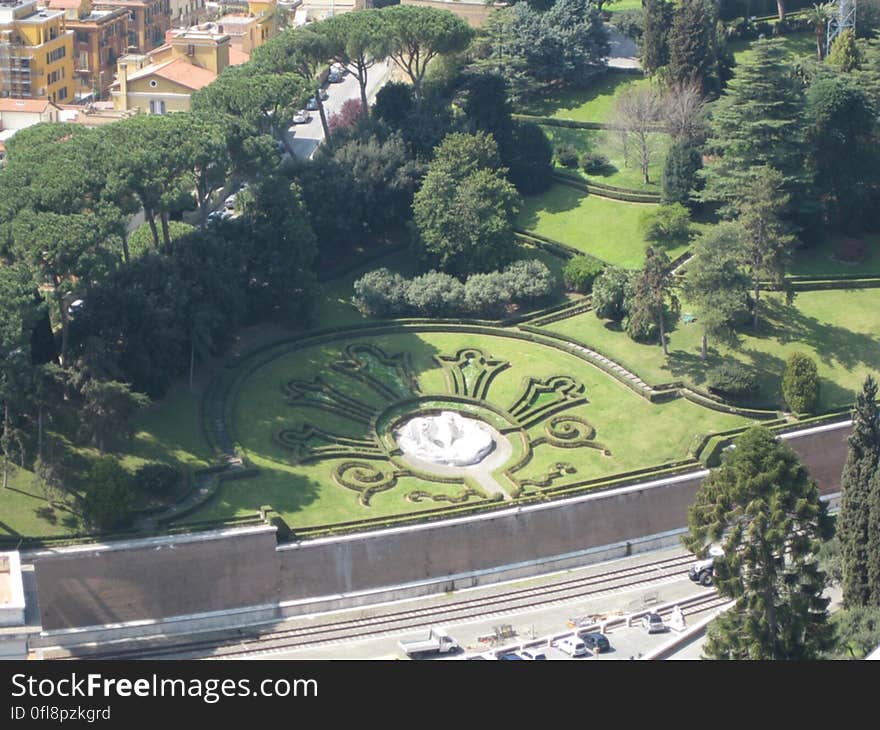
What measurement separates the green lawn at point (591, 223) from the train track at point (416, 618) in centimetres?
1996

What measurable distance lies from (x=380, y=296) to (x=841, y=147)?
23321 mm

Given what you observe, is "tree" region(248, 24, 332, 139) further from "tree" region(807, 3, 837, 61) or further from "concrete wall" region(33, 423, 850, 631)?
"tree" region(807, 3, 837, 61)

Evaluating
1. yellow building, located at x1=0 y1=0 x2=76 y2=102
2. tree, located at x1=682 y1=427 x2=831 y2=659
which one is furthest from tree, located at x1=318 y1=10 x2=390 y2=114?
tree, located at x1=682 y1=427 x2=831 y2=659

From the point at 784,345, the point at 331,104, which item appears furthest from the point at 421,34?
the point at 784,345

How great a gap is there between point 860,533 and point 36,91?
234 feet

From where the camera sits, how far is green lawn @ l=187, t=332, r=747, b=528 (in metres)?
53.3

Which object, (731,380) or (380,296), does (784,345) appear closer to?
(731,380)

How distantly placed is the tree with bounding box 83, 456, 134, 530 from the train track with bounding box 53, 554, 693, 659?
4314mm

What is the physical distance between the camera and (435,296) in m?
66.9

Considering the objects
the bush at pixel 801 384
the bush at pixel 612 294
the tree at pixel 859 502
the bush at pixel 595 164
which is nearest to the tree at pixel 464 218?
the bush at pixel 612 294

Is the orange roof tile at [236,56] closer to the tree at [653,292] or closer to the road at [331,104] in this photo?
the road at [331,104]
